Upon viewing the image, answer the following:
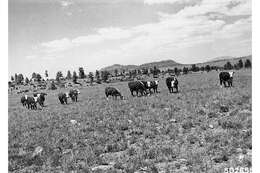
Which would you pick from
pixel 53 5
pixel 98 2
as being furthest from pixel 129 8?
pixel 53 5

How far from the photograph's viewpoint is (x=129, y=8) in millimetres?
15992
